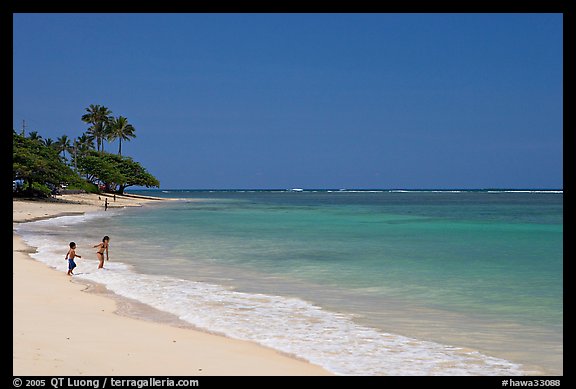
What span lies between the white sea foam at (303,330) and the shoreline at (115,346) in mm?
529

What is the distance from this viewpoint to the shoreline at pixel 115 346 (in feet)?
20.9

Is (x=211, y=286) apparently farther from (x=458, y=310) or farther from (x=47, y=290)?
(x=458, y=310)

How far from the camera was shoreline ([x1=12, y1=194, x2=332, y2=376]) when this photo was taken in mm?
6383

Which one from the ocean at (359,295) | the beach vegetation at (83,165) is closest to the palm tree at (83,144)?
the beach vegetation at (83,165)

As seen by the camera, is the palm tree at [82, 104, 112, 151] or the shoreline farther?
the palm tree at [82, 104, 112, 151]

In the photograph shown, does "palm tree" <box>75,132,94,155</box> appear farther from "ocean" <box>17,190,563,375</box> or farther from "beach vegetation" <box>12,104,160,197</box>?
"ocean" <box>17,190,563,375</box>

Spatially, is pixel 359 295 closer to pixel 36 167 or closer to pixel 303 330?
pixel 303 330

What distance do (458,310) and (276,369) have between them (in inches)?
262

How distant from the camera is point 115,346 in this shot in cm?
Result: 739

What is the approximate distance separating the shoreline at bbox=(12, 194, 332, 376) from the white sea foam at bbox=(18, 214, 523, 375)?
53cm

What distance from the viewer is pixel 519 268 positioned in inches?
815

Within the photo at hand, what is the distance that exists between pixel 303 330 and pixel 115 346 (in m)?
3.37

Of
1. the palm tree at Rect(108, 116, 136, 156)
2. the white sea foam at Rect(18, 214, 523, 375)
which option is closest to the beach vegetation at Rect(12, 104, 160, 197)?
the palm tree at Rect(108, 116, 136, 156)

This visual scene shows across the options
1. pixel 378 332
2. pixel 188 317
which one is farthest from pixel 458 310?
pixel 188 317
